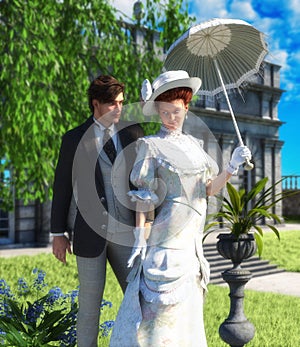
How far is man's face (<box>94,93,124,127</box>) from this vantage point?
3270mm

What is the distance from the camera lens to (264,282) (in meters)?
11.6

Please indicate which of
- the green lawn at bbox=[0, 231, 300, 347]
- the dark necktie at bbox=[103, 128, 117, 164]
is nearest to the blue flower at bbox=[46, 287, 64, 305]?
the green lawn at bbox=[0, 231, 300, 347]

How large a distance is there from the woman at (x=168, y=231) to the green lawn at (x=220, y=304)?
248 centimetres

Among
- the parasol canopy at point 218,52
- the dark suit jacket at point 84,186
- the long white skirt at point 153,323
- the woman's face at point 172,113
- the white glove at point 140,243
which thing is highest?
the parasol canopy at point 218,52

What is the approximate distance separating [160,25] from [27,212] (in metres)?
7.34

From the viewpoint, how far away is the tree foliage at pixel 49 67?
765 centimetres

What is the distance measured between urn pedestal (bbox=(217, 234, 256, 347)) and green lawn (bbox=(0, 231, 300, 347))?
1.07m

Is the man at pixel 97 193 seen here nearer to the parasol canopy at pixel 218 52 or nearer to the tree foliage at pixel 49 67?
the parasol canopy at pixel 218 52

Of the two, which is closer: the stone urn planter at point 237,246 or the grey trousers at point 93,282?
the grey trousers at point 93,282

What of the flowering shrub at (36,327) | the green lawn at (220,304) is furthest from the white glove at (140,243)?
the green lawn at (220,304)

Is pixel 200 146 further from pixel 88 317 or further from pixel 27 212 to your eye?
pixel 27 212

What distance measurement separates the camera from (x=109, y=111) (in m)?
3.28

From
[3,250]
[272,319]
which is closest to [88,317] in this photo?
[272,319]

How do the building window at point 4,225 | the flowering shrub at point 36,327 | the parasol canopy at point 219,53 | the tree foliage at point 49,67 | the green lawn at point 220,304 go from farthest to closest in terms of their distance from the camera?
the building window at point 4,225 < the tree foliage at point 49,67 < the green lawn at point 220,304 < the flowering shrub at point 36,327 < the parasol canopy at point 219,53
